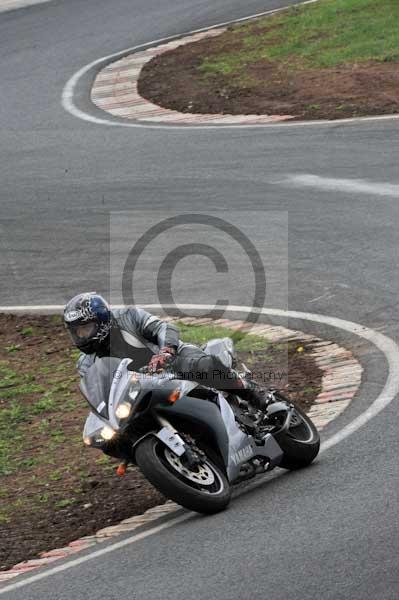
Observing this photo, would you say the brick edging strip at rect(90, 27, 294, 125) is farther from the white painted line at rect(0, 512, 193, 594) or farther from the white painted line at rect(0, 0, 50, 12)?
the white painted line at rect(0, 512, 193, 594)

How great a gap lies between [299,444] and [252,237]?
274 inches

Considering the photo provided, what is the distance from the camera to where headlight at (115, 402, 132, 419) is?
8.40 meters

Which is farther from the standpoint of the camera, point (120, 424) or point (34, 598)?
point (120, 424)

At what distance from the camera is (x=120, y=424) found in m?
8.42

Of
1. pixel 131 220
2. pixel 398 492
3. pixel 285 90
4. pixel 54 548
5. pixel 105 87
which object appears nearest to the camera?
pixel 398 492

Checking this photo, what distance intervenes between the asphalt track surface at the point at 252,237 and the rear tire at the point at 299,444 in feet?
0.40

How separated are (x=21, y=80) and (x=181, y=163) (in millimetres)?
7805

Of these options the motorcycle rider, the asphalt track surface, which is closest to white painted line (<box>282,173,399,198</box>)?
the asphalt track surface

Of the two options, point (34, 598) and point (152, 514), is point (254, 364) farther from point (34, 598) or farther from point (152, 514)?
point (34, 598)

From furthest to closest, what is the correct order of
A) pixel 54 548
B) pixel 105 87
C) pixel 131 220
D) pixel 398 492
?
1. pixel 105 87
2. pixel 131 220
3. pixel 54 548
4. pixel 398 492

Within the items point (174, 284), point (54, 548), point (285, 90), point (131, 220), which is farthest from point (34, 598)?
point (285, 90)

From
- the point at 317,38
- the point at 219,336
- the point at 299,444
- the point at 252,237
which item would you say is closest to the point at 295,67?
the point at 317,38

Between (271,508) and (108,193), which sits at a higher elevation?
(271,508)

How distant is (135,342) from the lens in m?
9.00
